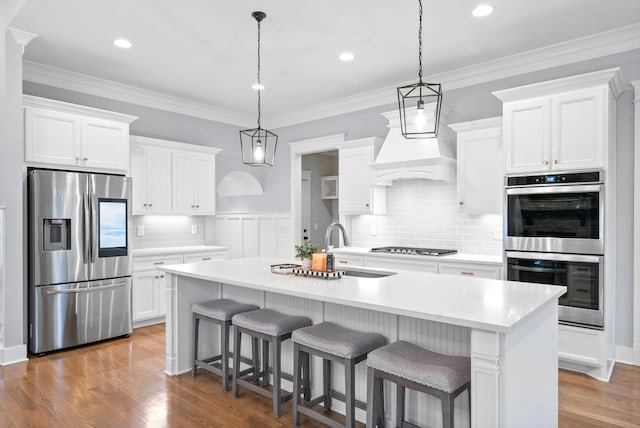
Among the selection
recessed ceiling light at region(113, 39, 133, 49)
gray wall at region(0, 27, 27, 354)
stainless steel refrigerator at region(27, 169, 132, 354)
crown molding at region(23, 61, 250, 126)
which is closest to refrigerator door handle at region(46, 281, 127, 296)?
stainless steel refrigerator at region(27, 169, 132, 354)

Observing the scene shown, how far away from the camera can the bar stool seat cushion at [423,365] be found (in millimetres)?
1913

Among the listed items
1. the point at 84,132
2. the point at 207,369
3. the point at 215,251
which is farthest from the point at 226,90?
the point at 207,369

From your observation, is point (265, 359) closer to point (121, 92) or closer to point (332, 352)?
point (332, 352)

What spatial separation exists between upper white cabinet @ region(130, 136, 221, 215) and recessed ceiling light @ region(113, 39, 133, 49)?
49.3 inches

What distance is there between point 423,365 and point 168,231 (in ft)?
15.1

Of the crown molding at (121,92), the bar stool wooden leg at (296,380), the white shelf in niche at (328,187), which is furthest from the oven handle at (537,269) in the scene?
the white shelf in niche at (328,187)

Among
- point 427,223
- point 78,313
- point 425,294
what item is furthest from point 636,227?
point 78,313

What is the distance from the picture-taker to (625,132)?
3775mm

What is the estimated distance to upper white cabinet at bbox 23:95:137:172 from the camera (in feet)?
13.2

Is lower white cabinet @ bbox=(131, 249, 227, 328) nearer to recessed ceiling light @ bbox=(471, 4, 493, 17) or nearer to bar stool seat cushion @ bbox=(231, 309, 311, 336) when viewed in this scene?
bar stool seat cushion @ bbox=(231, 309, 311, 336)

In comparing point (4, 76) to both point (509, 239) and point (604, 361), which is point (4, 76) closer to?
point (509, 239)

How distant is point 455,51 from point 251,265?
9.49 feet

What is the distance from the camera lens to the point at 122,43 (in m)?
3.96

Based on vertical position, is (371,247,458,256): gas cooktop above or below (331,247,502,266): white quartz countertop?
above
